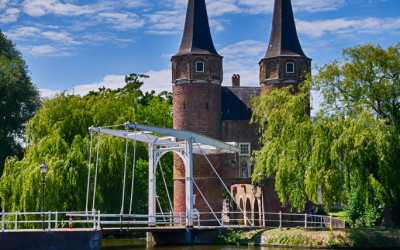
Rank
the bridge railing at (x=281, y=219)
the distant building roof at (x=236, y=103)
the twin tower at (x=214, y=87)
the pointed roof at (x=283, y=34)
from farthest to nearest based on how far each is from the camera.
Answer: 1. the distant building roof at (x=236, y=103)
2. the pointed roof at (x=283, y=34)
3. the twin tower at (x=214, y=87)
4. the bridge railing at (x=281, y=219)

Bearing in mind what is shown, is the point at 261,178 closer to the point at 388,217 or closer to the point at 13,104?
the point at 388,217

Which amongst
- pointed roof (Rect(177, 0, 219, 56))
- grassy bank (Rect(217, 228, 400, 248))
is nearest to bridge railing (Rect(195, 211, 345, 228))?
grassy bank (Rect(217, 228, 400, 248))

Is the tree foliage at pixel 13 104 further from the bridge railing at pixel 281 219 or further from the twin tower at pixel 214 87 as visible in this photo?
the bridge railing at pixel 281 219

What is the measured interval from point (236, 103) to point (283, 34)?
14.8 ft

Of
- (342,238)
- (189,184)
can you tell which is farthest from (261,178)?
(342,238)

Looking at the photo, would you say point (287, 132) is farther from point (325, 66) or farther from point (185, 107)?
point (185, 107)

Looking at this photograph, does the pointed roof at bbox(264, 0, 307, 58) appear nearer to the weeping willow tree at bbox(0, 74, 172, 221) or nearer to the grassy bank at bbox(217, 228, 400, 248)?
the weeping willow tree at bbox(0, 74, 172, 221)

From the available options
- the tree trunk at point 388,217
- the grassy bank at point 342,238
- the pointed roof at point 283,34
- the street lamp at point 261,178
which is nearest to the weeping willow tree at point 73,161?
the street lamp at point 261,178

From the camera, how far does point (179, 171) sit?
3316cm

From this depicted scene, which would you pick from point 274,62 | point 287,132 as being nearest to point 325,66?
point 287,132

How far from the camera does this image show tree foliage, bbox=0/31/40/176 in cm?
3841

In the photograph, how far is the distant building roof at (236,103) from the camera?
115ft

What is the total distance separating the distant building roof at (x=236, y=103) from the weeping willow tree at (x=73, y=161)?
4810 millimetres

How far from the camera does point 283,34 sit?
113 ft
